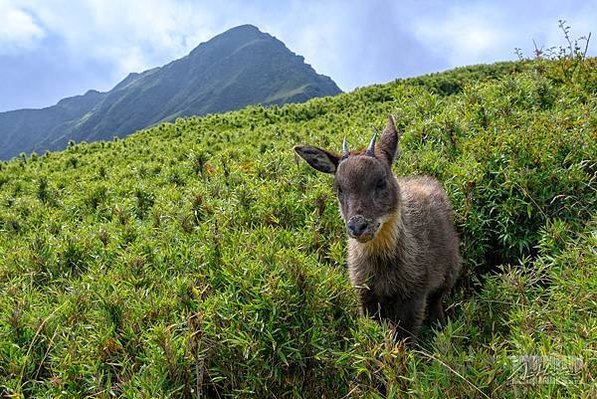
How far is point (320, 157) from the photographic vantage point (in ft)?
18.3

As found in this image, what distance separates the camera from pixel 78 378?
12.2 feet

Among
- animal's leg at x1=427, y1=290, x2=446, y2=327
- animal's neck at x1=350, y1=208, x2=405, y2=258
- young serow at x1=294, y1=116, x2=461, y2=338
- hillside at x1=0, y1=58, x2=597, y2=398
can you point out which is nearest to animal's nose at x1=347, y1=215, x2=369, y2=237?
young serow at x1=294, y1=116, x2=461, y2=338

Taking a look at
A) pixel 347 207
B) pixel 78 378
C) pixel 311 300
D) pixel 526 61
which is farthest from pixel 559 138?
pixel 526 61

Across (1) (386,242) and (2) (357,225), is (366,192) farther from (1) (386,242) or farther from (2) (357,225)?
(1) (386,242)

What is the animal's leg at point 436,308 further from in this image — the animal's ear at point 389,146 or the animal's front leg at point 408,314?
the animal's ear at point 389,146

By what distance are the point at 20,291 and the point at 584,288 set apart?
5408 millimetres

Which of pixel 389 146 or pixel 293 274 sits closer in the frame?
pixel 293 274

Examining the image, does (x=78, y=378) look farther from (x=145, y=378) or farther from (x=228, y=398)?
(x=228, y=398)

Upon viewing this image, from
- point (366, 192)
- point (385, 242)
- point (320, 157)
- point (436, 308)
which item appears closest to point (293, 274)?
point (366, 192)

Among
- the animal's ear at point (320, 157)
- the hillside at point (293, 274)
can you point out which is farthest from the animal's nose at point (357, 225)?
the animal's ear at point (320, 157)

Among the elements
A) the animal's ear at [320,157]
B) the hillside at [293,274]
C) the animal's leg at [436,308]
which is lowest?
the animal's leg at [436,308]

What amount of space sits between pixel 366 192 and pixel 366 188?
42 millimetres

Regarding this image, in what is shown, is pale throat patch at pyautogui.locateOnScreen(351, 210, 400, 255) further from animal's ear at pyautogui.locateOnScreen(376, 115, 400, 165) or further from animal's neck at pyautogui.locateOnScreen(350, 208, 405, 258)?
animal's ear at pyautogui.locateOnScreen(376, 115, 400, 165)

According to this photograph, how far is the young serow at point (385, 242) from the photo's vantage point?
4840 mm
